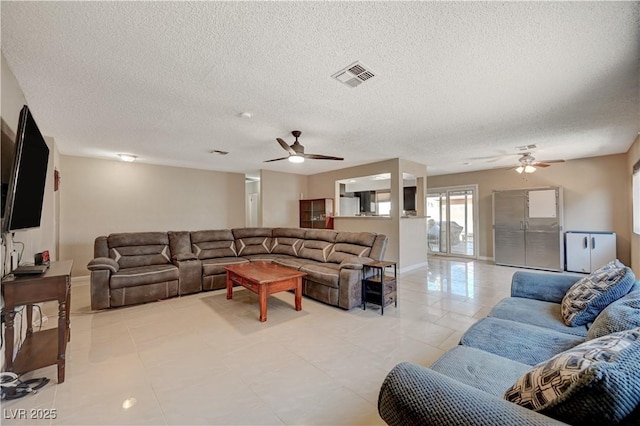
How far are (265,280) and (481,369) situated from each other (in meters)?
2.44

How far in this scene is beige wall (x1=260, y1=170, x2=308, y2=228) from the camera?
7.31 meters

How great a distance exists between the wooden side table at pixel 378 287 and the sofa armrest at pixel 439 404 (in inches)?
97.3

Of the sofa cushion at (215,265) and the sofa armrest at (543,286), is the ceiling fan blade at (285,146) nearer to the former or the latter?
the sofa cushion at (215,265)

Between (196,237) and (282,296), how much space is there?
2138 mm

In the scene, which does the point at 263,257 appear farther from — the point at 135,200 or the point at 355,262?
the point at 135,200

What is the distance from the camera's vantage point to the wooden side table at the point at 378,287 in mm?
3582

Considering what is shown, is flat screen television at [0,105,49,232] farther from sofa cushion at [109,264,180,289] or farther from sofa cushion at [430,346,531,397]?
sofa cushion at [430,346,531,397]

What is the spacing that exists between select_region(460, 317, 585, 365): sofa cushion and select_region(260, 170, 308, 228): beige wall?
6.05 meters

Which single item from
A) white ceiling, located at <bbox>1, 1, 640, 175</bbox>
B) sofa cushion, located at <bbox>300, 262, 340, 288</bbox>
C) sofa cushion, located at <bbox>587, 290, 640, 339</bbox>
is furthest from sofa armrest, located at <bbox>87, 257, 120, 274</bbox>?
sofa cushion, located at <bbox>587, 290, 640, 339</bbox>

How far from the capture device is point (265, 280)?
11.0 ft

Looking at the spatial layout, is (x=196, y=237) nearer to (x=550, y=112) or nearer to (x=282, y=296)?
(x=282, y=296)

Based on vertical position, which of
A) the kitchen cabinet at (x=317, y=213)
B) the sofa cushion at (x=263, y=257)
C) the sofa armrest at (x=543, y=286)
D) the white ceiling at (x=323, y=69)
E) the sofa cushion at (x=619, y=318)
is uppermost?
the white ceiling at (x=323, y=69)

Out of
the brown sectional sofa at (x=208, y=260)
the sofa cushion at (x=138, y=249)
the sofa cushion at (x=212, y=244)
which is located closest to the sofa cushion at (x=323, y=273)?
Result: the brown sectional sofa at (x=208, y=260)

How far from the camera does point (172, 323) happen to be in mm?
3260
